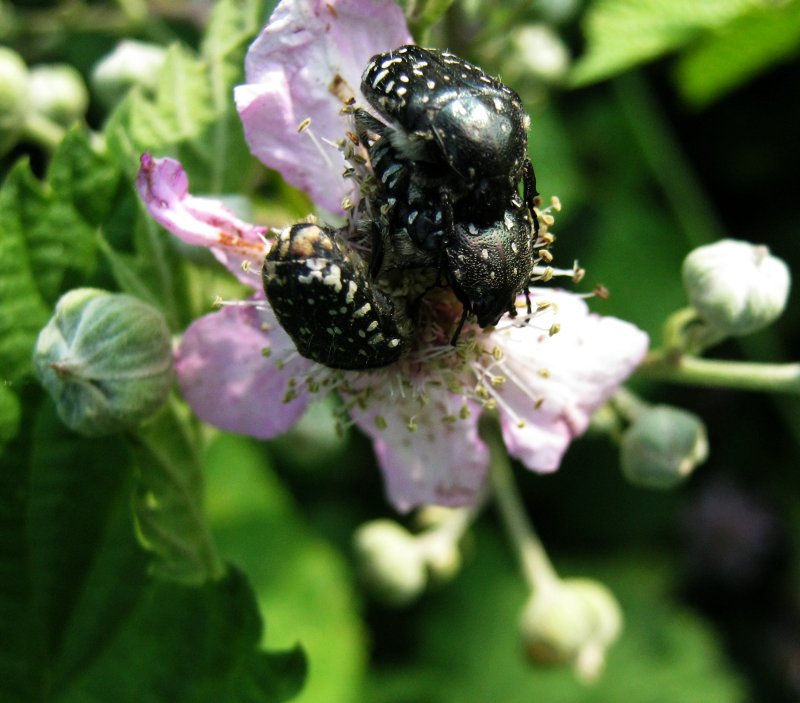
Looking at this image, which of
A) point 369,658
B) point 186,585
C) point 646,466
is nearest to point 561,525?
point 369,658

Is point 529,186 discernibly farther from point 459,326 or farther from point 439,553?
point 439,553

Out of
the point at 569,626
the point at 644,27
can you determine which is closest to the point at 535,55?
the point at 644,27

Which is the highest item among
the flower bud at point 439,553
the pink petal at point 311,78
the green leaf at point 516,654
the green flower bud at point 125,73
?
the pink petal at point 311,78

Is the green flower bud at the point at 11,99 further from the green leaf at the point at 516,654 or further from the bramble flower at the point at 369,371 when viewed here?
the green leaf at the point at 516,654

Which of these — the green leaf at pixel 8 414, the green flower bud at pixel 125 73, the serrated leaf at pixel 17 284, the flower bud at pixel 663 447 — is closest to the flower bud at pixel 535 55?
the green flower bud at pixel 125 73

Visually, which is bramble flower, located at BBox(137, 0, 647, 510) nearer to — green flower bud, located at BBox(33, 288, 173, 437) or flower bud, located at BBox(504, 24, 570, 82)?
green flower bud, located at BBox(33, 288, 173, 437)

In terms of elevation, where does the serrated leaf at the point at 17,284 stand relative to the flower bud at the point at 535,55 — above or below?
above

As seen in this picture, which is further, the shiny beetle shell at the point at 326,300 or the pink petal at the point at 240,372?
Result: the pink petal at the point at 240,372

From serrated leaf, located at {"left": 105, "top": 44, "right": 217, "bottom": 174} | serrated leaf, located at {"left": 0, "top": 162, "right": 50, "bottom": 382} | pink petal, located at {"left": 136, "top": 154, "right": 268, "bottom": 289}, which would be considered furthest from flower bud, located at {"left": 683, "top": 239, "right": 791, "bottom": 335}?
serrated leaf, located at {"left": 0, "top": 162, "right": 50, "bottom": 382}
